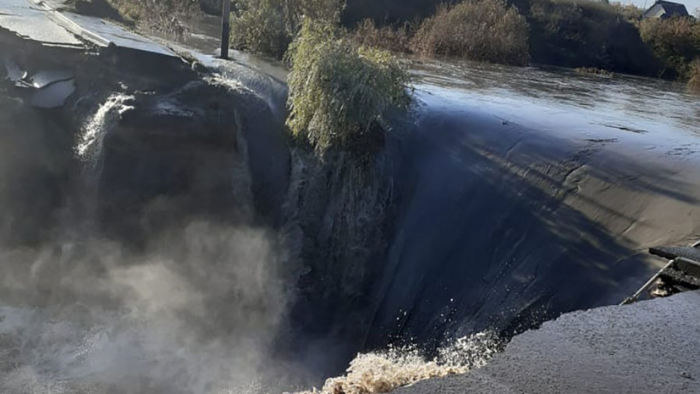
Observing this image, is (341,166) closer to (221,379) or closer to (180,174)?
Result: (180,174)

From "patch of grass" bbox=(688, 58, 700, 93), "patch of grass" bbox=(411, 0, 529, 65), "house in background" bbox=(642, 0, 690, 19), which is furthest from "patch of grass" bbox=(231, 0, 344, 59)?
"house in background" bbox=(642, 0, 690, 19)

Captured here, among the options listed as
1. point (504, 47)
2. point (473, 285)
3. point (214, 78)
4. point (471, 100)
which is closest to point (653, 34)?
point (504, 47)

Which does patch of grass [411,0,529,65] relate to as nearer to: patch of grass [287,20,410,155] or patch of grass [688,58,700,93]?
patch of grass [688,58,700,93]

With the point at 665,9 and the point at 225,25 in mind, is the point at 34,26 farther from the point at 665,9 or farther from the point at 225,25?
the point at 665,9

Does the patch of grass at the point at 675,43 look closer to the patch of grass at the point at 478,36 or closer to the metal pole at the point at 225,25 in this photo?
the patch of grass at the point at 478,36

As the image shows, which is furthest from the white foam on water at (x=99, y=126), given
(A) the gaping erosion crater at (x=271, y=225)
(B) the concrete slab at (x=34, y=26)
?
(B) the concrete slab at (x=34, y=26)

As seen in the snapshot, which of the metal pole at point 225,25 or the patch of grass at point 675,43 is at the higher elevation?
the patch of grass at point 675,43
